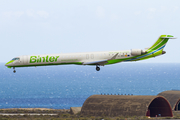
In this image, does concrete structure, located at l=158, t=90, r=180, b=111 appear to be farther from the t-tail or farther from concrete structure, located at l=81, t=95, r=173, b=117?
the t-tail

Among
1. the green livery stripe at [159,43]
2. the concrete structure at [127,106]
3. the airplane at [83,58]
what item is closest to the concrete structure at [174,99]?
→ the concrete structure at [127,106]

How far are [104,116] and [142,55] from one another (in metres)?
32.9

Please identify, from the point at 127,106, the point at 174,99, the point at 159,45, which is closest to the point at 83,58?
the point at 159,45

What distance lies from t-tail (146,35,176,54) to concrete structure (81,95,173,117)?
26541 millimetres

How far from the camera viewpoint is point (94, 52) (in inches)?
2906

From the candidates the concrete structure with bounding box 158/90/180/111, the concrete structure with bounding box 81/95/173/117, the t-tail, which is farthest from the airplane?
the concrete structure with bounding box 158/90/180/111

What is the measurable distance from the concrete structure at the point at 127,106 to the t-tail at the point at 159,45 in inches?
1045

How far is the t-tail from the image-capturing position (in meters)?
77.2

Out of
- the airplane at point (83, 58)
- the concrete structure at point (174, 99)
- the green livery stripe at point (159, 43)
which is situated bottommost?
the concrete structure at point (174, 99)

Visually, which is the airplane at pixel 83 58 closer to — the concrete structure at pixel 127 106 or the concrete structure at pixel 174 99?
the concrete structure at pixel 127 106

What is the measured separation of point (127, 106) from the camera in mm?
103438

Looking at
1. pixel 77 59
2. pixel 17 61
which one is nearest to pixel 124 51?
pixel 77 59

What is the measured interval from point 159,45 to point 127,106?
98.2 ft

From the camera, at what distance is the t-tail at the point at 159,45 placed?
253ft
